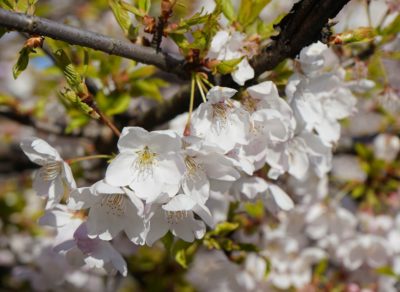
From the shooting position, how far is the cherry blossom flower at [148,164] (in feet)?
4.02

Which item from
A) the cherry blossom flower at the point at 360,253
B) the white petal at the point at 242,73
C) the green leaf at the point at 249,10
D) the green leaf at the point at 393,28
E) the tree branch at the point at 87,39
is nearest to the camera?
the tree branch at the point at 87,39

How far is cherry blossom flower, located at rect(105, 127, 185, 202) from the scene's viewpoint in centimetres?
123

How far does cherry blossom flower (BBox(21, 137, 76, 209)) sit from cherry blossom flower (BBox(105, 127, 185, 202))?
0.15 metres

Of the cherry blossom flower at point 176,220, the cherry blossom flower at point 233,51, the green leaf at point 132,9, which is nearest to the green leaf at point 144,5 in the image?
the green leaf at point 132,9

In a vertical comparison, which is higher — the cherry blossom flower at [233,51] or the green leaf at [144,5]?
the green leaf at [144,5]

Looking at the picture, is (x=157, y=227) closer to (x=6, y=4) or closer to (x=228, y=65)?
(x=228, y=65)

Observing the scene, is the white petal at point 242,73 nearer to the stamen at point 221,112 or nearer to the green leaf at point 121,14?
the stamen at point 221,112

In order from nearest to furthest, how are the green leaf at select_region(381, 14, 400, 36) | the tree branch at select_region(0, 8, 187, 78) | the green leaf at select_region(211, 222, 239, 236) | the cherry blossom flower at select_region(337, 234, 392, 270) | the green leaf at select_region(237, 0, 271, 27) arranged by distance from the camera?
1. the tree branch at select_region(0, 8, 187, 78)
2. the green leaf at select_region(237, 0, 271, 27)
3. the green leaf at select_region(211, 222, 239, 236)
4. the green leaf at select_region(381, 14, 400, 36)
5. the cherry blossom flower at select_region(337, 234, 392, 270)

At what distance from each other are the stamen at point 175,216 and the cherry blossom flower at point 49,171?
249 mm

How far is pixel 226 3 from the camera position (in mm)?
1522

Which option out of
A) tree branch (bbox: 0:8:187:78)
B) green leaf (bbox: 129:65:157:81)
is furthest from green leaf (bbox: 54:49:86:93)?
green leaf (bbox: 129:65:157:81)

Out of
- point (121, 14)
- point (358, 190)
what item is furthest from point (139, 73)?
point (358, 190)

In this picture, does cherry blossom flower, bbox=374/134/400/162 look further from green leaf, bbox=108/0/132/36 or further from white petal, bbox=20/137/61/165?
white petal, bbox=20/137/61/165

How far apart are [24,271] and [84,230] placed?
0.99 m
